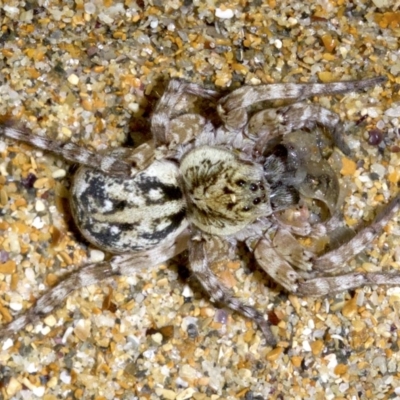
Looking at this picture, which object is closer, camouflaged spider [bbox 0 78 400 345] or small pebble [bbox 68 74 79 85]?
camouflaged spider [bbox 0 78 400 345]

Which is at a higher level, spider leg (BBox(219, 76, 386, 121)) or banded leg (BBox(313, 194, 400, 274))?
spider leg (BBox(219, 76, 386, 121))

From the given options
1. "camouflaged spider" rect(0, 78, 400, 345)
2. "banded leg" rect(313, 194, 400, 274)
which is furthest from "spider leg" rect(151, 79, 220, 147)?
"banded leg" rect(313, 194, 400, 274)

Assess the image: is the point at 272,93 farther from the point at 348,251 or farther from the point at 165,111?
the point at 348,251

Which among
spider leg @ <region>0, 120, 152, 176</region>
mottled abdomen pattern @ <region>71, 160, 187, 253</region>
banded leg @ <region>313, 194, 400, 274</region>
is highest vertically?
spider leg @ <region>0, 120, 152, 176</region>

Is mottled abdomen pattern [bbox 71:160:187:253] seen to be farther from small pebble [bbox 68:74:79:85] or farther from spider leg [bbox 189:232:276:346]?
small pebble [bbox 68:74:79:85]

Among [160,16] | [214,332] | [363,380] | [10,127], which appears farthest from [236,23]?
[363,380]

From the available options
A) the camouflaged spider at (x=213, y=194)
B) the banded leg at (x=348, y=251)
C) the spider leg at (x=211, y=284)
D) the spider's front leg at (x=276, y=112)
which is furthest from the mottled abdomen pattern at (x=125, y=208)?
the banded leg at (x=348, y=251)

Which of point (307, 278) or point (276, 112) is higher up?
point (276, 112)

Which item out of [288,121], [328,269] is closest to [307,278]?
[328,269]
